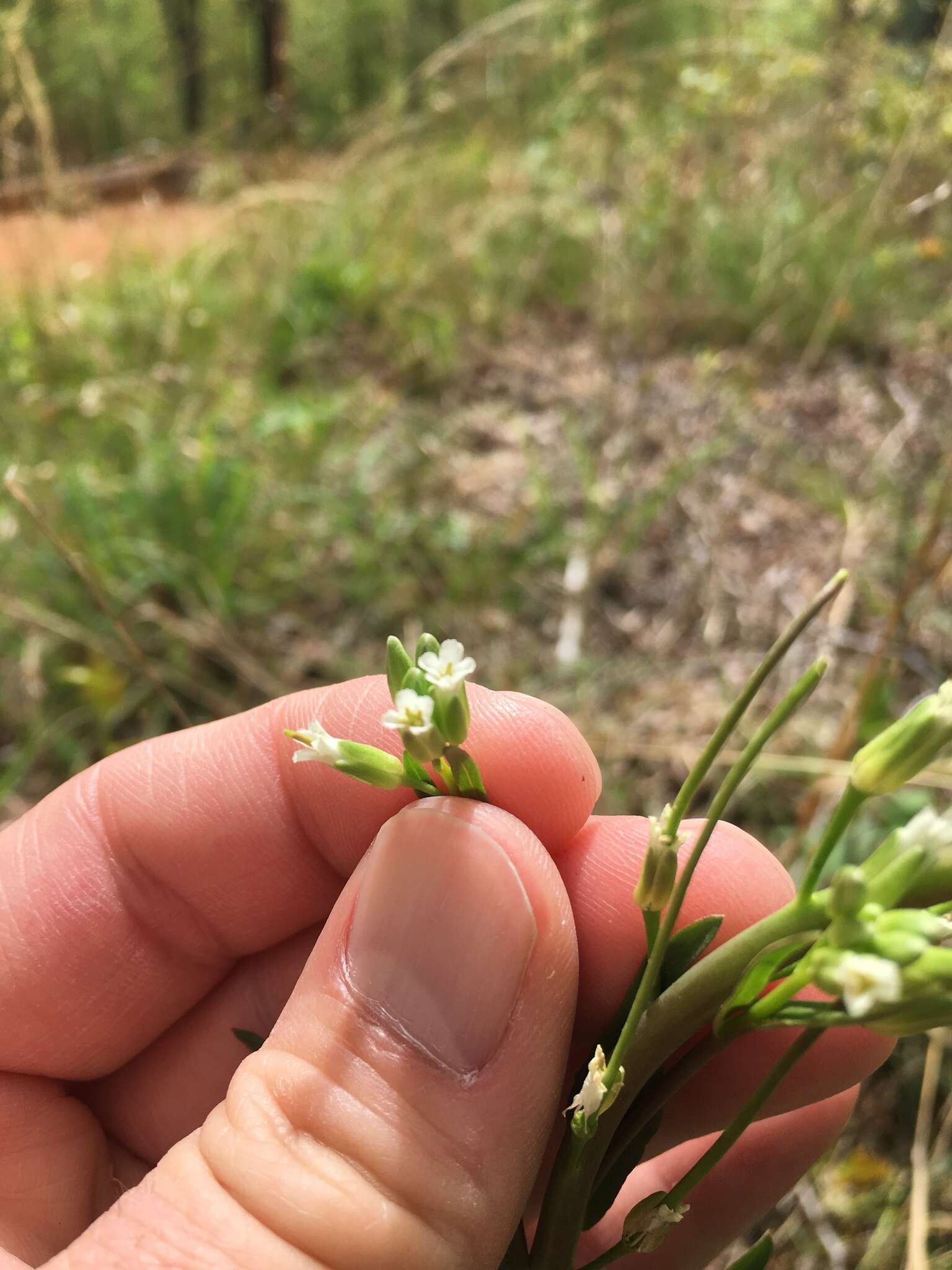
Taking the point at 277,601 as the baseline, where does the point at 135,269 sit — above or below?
above

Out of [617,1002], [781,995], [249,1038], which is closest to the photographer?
[781,995]

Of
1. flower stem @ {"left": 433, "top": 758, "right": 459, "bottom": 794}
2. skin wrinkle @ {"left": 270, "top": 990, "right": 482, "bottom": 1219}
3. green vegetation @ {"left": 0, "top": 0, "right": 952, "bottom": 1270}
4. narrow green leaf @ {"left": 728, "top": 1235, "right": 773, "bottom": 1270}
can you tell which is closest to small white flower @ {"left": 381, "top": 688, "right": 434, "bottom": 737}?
flower stem @ {"left": 433, "top": 758, "right": 459, "bottom": 794}

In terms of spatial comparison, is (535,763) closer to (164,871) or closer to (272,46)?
(164,871)

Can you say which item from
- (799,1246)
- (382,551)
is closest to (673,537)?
(382,551)

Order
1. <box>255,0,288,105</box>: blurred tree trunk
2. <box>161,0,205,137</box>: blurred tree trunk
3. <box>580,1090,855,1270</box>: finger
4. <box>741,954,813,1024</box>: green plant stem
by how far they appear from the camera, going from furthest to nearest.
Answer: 1. <box>255,0,288,105</box>: blurred tree trunk
2. <box>161,0,205,137</box>: blurred tree trunk
3. <box>580,1090,855,1270</box>: finger
4. <box>741,954,813,1024</box>: green plant stem

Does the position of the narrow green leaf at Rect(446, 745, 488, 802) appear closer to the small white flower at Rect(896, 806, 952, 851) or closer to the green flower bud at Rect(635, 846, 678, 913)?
the green flower bud at Rect(635, 846, 678, 913)

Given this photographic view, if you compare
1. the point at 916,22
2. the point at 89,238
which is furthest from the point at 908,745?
the point at 89,238

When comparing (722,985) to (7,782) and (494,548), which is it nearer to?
(7,782)
